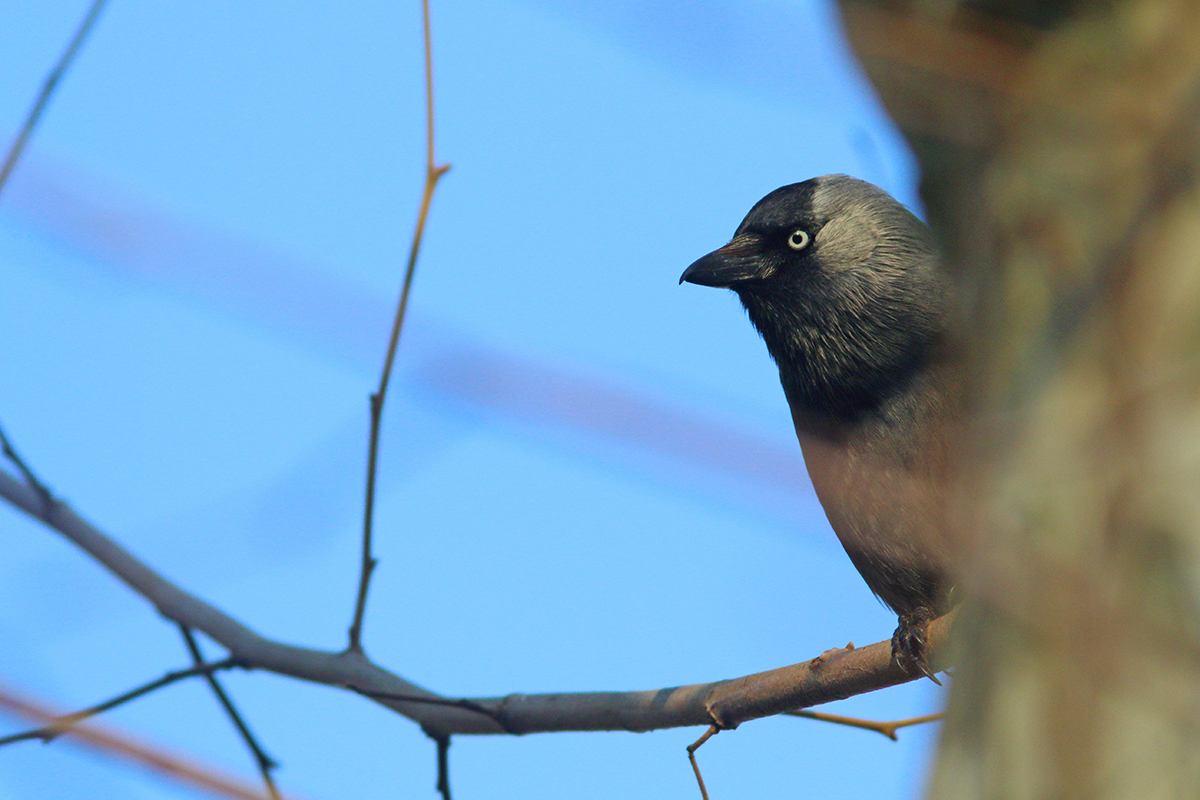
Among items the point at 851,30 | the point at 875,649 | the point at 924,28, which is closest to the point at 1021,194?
the point at 924,28

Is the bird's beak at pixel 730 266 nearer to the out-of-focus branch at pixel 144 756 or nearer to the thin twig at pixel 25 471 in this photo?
the thin twig at pixel 25 471

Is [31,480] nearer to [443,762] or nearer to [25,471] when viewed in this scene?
[25,471]

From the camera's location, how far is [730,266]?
5.54m

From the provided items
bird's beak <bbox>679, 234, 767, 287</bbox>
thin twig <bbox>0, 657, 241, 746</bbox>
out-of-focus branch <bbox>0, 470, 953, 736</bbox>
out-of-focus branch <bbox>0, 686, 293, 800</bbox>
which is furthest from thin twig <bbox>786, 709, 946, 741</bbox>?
bird's beak <bbox>679, 234, 767, 287</bbox>

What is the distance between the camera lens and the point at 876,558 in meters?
4.48

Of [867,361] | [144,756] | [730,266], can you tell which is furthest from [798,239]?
[144,756]

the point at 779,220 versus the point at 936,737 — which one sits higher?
the point at 779,220

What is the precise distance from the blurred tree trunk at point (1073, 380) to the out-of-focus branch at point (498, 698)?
1.23 meters

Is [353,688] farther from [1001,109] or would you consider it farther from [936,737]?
[1001,109]

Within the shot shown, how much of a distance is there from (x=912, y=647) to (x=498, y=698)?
149 centimetres

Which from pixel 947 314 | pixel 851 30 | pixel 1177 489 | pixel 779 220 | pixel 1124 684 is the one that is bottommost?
pixel 1124 684

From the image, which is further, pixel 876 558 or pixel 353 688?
pixel 876 558

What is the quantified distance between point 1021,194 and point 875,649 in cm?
165

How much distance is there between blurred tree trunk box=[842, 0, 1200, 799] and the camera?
142 centimetres
